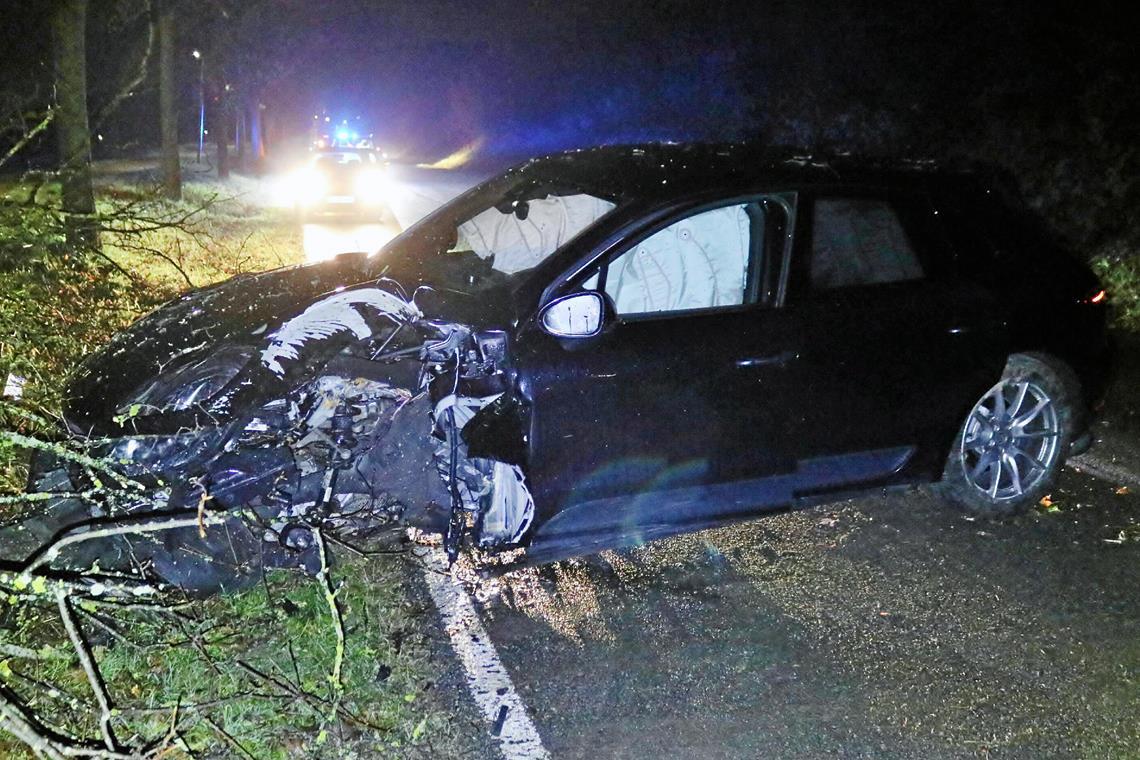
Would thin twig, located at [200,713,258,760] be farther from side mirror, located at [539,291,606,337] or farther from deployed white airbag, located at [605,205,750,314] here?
deployed white airbag, located at [605,205,750,314]

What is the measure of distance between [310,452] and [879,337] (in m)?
2.49

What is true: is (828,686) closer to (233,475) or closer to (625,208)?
(625,208)

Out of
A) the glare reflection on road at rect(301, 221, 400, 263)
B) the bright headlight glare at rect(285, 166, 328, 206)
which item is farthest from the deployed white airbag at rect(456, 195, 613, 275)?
the bright headlight glare at rect(285, 166, 328, 206)

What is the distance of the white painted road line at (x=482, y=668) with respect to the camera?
9.95ft

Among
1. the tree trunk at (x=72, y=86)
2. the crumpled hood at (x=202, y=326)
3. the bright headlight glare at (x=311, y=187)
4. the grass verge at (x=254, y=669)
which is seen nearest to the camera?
the grass verge at (x=254, y=669)

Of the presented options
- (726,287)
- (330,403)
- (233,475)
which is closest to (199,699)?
(233,475)

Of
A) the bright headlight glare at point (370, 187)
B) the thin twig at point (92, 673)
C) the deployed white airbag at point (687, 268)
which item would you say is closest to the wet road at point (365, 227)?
the bright headlight glare at point (370, 187)

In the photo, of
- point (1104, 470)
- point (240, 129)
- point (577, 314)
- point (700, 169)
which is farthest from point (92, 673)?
point (240, 129)

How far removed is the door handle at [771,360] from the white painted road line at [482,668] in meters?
1.52

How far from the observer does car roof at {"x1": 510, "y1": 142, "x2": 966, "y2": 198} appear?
3914mm

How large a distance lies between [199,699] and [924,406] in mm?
3269

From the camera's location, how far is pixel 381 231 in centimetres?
1521

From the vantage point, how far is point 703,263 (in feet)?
13.5

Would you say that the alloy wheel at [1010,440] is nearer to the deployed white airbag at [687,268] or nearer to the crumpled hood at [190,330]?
the deployed white airbag at [687,268]
